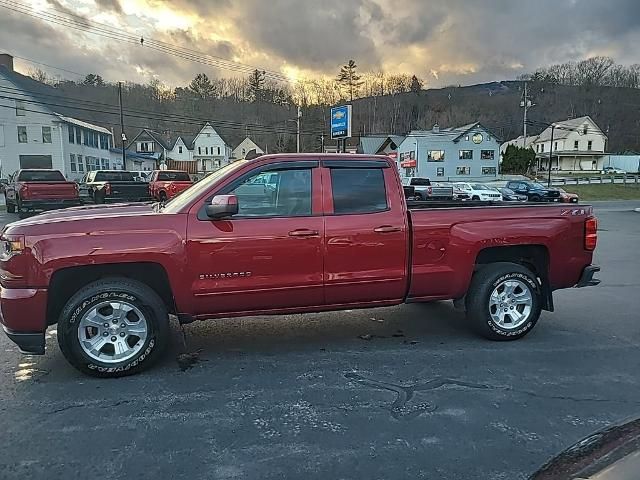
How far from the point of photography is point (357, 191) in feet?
15.8

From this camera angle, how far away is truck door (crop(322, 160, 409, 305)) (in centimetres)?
464

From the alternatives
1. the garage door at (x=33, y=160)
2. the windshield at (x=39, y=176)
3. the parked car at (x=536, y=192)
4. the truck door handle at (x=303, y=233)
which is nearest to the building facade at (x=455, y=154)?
the parked car at (x=536, y=192)

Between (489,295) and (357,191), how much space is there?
68.8 inches

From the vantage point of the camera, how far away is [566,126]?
86250 mm

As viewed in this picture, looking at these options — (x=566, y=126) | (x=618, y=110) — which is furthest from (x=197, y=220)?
(x=618, y=110)

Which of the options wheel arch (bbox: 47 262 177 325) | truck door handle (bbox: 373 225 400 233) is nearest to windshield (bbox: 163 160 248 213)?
wheel arch (bbox: 47 262 177 325)

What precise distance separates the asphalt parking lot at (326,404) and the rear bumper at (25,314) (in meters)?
0.37

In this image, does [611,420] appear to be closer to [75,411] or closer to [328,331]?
[328,331]

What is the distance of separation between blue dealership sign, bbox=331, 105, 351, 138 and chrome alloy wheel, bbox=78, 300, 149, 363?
23692mm

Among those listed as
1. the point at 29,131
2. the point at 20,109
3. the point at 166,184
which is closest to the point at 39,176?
the point at 166,184

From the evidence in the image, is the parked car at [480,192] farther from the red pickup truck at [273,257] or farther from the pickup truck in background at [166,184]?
the red pickup truck at [273,257]

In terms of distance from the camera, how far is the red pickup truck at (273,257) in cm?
411

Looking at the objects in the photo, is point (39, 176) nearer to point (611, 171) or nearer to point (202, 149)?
point (202, 149)

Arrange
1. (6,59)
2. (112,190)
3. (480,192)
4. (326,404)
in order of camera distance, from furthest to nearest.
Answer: (6,59)
(480,192)
(112,190)
(326,404)
